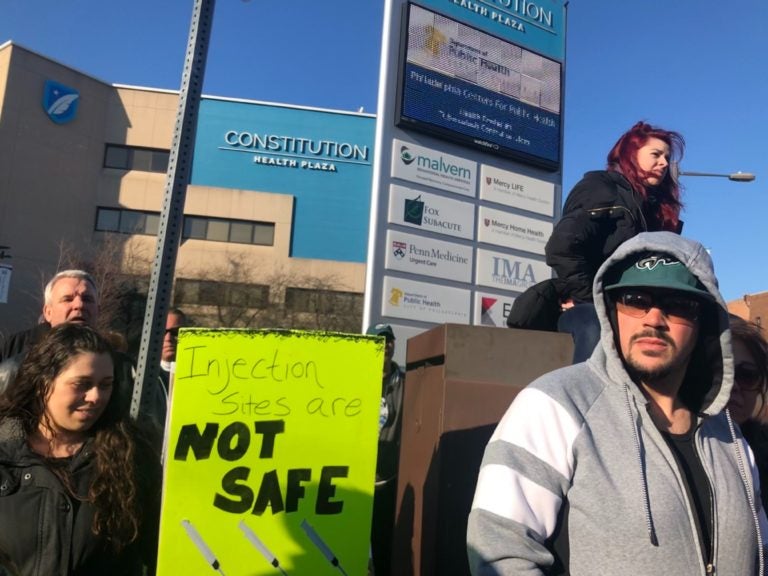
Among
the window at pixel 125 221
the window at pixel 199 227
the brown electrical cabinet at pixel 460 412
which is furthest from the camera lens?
the window at pixel 199 227

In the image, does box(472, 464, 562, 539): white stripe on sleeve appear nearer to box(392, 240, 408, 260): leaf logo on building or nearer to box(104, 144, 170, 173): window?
box(392, 240, 408, 260): leaf logo on building

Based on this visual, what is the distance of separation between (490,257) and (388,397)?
153 inches

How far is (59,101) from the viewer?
32719 millimetres

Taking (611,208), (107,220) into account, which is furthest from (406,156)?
(107,220)

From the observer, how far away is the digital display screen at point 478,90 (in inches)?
271

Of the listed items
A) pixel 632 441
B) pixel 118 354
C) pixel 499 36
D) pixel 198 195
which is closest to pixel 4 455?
pixel 118 354

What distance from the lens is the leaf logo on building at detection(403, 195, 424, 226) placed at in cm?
697

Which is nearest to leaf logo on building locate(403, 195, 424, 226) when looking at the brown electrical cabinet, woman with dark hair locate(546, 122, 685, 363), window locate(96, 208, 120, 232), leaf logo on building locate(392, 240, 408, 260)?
leaf logo on building locate(392, 240, 408, 260)

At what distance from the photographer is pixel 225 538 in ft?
6.70

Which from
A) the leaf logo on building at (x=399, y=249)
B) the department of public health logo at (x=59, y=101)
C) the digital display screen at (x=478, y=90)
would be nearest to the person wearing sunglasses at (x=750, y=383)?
the leaf logo on building at (x=399, y=249)

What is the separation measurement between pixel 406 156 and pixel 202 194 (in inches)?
1136

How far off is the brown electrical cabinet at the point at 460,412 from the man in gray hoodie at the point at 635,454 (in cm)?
64

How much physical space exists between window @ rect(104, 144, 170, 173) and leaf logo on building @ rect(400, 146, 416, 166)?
98.6ft

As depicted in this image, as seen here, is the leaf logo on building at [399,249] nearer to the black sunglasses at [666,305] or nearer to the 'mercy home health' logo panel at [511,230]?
the 'mercy home health' logo panel at [511,230]
